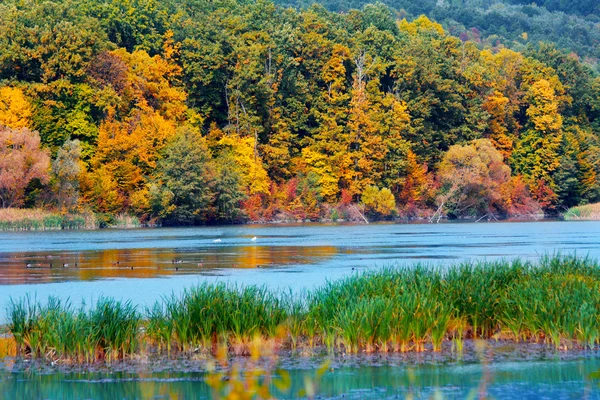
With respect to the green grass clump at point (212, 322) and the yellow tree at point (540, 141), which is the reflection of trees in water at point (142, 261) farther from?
the yellow tree at point (540, 141)

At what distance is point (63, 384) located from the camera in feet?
52.2

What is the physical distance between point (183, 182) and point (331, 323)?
61509mm

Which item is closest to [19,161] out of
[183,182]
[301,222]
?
[183,182]

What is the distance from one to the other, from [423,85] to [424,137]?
608cm

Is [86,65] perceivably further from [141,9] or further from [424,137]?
[424,137]

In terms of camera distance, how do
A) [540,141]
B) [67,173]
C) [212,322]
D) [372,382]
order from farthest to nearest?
[540,141] < [67,173] < [212,322] < [372,382]

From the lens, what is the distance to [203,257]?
42094mm

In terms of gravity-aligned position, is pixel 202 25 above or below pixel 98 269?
above

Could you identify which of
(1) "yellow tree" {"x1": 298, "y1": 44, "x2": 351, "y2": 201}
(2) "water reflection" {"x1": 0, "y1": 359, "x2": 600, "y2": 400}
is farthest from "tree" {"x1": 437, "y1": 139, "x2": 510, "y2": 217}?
(2) "water reflection" {"x1": 0, "y1": 359, "x2": 600, "y2": 400}

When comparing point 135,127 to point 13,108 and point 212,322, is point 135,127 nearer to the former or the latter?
point 13,108

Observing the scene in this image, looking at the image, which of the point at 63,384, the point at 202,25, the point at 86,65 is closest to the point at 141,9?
the point at 202,25

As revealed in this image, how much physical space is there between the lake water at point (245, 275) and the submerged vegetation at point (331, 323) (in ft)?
2.18

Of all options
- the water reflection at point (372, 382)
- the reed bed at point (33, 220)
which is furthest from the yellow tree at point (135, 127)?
the water reflection at point (372, 382)

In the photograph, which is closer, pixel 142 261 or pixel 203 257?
pixel 142 261
